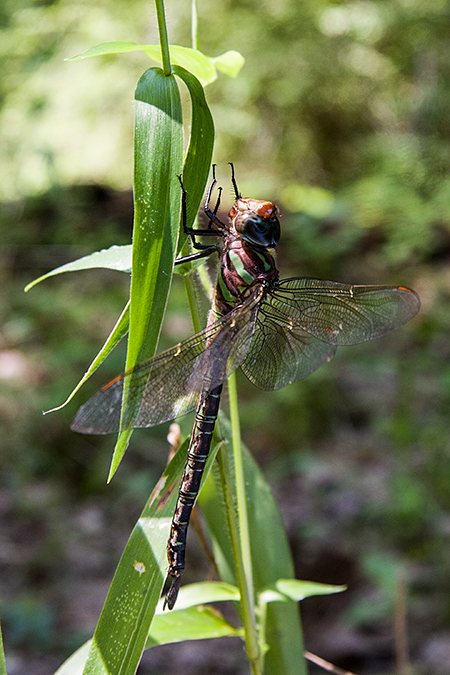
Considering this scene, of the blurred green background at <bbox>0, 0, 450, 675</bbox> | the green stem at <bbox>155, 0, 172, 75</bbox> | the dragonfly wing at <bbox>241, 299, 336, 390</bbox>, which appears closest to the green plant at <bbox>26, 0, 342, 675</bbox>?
the green stem at <bbox>155, 0, 172, 75</bbox>

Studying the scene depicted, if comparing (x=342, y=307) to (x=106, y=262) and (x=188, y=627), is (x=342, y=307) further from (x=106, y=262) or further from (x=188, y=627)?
(x=188, y=627)

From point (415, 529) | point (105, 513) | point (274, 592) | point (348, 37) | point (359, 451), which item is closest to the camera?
point (274, 592)

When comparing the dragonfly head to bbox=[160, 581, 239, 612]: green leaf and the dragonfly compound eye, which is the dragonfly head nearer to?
the dragonfly compound eye

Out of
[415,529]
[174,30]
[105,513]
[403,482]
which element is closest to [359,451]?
[403,482]

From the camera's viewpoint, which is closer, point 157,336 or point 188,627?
point 157,336

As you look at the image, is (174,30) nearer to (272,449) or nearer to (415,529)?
(272,449)

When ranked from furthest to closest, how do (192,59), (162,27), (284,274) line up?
1. (284,274)
2. (192,59)
3. (162,27)

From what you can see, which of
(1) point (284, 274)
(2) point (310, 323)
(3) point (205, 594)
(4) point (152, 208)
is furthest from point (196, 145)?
(1) point (284, 274)
